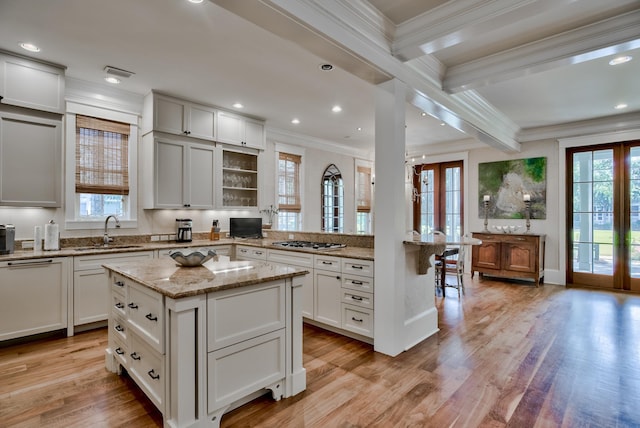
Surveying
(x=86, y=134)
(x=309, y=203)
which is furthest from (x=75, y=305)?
(x=309, y=203)

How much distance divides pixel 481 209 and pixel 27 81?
7.40 metres

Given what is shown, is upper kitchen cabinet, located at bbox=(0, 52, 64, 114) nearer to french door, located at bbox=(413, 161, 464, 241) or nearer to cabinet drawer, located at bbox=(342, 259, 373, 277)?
cabinet drawer, located at bbox=(342, 259, 373, 277)

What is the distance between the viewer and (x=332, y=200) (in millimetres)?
7371

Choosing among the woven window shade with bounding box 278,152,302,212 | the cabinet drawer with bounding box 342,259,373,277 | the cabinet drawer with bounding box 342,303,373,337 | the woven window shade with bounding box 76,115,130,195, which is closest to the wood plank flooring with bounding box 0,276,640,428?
the cabinet drawer with bounding box 342,303,373,337

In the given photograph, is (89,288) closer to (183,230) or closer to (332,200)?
(183,230)

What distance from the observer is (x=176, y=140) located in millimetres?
4496

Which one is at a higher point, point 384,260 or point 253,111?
point 253,111

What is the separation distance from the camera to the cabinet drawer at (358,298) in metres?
3.12

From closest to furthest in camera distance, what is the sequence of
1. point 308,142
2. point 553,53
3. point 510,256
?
1. point 553,53
2. point 510,256
3. point 308,142

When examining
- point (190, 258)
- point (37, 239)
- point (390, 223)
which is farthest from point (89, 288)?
point (390, 223)

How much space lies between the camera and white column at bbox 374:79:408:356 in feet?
9.69

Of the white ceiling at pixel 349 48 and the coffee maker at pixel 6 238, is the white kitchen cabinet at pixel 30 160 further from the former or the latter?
the white ceiling at pixel 349 48

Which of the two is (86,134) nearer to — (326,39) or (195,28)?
(195,28)

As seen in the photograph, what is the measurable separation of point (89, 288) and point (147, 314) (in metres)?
2.14
